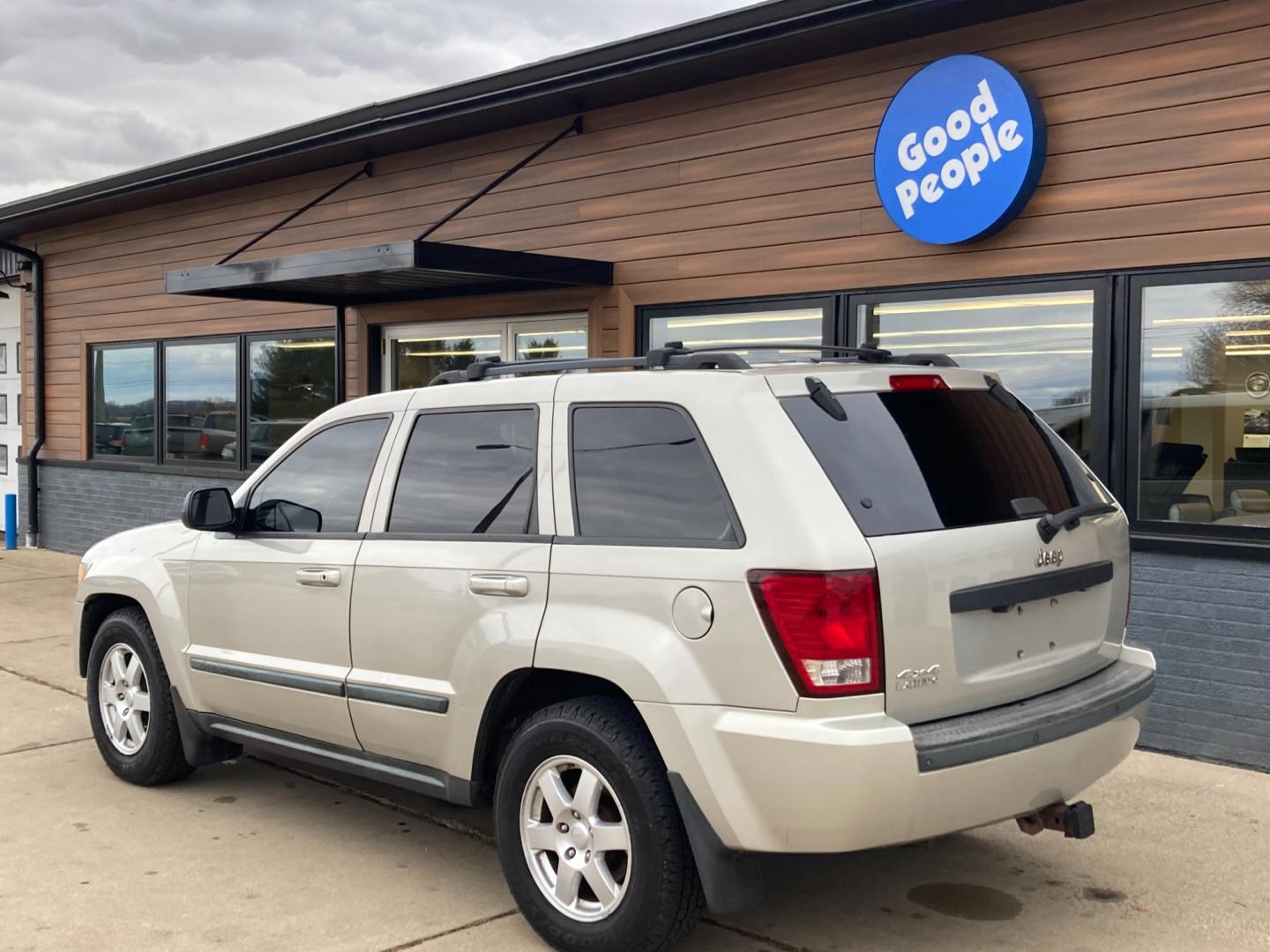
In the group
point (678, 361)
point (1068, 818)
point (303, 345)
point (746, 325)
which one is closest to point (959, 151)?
point (746, 325)

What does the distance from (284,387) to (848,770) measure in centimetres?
956

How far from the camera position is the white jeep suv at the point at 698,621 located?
340cm

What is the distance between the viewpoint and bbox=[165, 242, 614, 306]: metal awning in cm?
807

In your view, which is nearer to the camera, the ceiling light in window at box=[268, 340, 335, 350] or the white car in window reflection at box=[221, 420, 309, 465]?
the ceiling light in window at box=[268, 340, 335, 350]

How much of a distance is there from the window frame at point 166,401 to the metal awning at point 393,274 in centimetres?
138

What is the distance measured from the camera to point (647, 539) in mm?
3793

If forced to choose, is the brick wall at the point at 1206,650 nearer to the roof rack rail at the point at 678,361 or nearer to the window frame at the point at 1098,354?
the window frame at the point at 1098,354

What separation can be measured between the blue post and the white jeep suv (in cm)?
1199

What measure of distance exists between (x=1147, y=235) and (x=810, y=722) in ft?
13.8

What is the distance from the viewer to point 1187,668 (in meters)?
6.32

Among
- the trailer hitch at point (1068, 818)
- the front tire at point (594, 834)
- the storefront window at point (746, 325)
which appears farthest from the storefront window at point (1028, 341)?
the front tire at point (594, 834)

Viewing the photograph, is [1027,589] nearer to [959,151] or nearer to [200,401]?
[959,151]

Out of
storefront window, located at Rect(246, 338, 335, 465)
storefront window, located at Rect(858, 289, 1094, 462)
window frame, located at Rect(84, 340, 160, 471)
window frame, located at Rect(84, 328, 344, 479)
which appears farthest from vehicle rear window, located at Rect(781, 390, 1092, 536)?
window frame, located at Rect(84, 340, 160, 471)

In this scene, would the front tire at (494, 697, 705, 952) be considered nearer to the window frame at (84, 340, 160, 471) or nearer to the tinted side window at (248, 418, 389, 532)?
the tinted side window at (248, 418, 389, 532)
